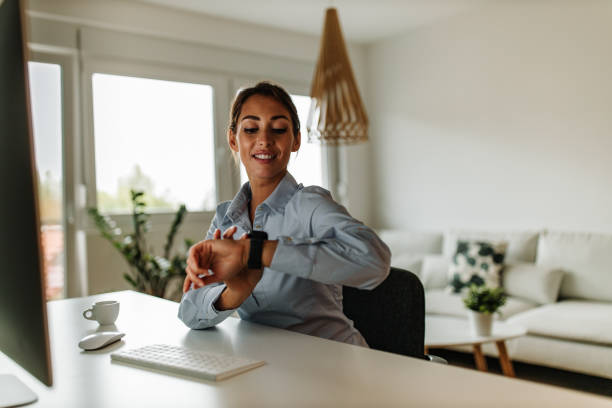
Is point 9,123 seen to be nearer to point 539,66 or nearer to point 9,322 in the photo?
point 9,322

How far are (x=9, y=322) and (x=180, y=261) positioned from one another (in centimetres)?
291

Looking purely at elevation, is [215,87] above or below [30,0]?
below

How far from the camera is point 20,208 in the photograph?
25.0 inches

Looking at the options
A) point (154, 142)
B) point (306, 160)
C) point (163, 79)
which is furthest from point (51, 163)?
point (306, 160)

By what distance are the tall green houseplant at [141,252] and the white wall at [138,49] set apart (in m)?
0.16

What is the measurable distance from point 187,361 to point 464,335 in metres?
2.06

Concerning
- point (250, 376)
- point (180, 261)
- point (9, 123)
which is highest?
point (9, 123)

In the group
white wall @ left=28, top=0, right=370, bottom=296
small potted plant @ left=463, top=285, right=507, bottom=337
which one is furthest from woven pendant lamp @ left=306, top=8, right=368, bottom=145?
white wall @ left=28, top=0, right=370, bottom=296

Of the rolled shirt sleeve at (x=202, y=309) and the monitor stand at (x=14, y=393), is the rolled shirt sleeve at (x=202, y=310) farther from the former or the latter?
the monitor stand at (x=14, y=393)

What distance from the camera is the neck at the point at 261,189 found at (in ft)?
4.77

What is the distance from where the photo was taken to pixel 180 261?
11.8 ft

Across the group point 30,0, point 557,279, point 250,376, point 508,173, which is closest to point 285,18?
point 30,0

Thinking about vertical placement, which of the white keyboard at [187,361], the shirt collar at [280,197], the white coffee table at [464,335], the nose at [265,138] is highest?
the nose at [265,138]

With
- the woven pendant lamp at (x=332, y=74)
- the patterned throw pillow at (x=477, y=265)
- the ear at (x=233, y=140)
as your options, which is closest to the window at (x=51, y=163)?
the woven pendant lamp at (x=332, y=74)
